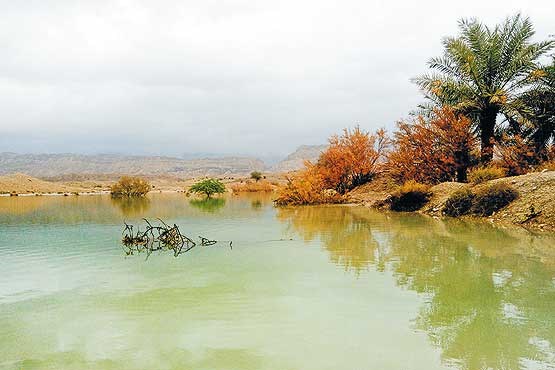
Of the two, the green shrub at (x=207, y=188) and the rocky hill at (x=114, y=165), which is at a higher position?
the rocky hill at (x=114, y=165)

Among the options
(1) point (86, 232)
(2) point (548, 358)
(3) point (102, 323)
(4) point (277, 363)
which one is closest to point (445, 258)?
(2) point (548, 358)

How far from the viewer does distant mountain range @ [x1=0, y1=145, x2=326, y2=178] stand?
153 meters

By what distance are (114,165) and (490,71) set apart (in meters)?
157

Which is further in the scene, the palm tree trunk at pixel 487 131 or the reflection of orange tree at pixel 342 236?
the palm tree trunk at pixel 487 131

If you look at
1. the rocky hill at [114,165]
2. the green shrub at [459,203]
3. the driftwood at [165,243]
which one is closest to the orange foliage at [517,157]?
the green shrub at [459,203]

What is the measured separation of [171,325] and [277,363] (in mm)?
1550

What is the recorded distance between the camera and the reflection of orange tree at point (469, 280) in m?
4.39

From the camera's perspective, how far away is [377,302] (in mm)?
5828

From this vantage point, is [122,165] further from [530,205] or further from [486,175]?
[530,205]

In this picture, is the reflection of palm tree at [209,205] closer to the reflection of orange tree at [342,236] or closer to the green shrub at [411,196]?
the reflection of orange tree at [342,236]

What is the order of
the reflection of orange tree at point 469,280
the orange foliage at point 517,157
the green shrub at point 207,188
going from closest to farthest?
the reflection of orange tree at point 469,280, the orange foliage at point 517,157, the green shrub at point 207,188

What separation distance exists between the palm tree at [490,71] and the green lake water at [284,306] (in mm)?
11132

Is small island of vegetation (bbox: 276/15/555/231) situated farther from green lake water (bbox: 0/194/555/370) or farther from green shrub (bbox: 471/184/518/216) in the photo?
green lake water (bbox: 0/194/555/370)

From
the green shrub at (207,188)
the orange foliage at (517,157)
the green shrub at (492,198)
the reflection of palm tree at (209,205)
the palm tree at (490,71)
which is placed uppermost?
the palm tree at (490,71)
